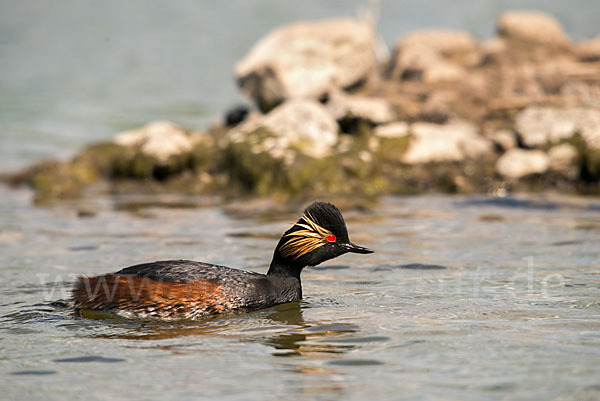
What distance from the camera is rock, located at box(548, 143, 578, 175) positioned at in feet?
53.1

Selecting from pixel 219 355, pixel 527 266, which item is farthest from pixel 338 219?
pixel 527 266

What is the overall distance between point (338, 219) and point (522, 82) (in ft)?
47.9

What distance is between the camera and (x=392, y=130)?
17578 mm

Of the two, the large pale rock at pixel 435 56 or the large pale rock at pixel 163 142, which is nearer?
the large pale rock at pixel 163 142

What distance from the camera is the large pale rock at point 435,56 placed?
2269cm

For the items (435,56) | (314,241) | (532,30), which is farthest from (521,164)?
(532,30)

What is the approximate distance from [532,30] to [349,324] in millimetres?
20962

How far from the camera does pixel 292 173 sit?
1558 centimetres

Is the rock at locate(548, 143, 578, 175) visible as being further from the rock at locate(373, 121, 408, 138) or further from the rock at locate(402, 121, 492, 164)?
the rock at locate(373, 121, 408, 138)

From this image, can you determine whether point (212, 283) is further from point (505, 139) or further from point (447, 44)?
point (447, 44)

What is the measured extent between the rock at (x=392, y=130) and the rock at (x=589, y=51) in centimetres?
849

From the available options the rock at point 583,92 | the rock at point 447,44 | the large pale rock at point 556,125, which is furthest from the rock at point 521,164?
the rock at point 447,44

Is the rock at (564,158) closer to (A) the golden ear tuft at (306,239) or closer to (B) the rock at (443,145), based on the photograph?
(B) the rock at (443,145)

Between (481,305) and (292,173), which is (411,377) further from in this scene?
(292,173)
